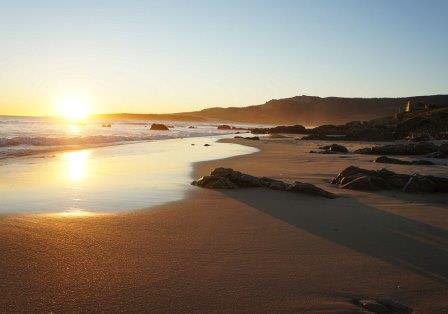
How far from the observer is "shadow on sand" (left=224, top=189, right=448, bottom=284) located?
13.7 feet

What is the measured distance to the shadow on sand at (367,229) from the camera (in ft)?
13.7

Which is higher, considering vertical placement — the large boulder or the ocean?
the large boulder

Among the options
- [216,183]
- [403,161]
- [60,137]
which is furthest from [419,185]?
[60,137]

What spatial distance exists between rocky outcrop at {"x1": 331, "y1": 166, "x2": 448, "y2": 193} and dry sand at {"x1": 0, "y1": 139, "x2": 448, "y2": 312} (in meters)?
1.32

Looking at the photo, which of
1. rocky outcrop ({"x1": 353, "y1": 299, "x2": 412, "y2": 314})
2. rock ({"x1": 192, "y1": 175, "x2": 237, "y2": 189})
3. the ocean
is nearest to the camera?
rocky outcrop ({"x1": 353, "y1": 299, "x2": 412, "y2": 314})

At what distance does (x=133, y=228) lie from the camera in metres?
5.25

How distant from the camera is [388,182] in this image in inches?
331

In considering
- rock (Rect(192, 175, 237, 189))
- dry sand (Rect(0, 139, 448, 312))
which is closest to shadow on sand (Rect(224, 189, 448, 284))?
dry sand (Rect(0, 139, 448, 312))

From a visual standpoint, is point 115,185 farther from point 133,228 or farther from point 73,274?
point 73,274

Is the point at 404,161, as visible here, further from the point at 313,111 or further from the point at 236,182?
the point at 313,111

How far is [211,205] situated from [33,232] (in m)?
2.72

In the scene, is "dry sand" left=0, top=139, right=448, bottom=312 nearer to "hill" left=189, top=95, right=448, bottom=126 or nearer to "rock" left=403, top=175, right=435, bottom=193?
"rock" left=403, top=175, right=435, bottom=193

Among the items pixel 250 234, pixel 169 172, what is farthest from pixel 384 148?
pixel 250 234

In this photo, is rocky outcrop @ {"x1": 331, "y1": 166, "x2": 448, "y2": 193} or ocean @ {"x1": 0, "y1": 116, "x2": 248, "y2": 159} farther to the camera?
ocean @ {"x1": 0, "y1": 116, "x2": 248, "y2": 159}
